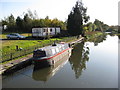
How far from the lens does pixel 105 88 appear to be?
11.4m

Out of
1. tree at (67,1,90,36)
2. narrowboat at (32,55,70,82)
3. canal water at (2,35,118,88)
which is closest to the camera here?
canal water at (2,35,118,88)

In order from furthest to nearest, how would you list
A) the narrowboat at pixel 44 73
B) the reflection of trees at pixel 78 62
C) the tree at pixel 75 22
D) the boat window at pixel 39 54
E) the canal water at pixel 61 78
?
the tree at pixel 75 22 → the reflection of trees at pixel 78 62 → the boat window at pixel 39 54 → the narrowboat at pixel 44 73 → the canal water at pixel 61 78

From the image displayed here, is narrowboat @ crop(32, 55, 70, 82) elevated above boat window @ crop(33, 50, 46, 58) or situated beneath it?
situated beneath

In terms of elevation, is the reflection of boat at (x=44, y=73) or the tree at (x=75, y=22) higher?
the tree at (x=75, y=22)

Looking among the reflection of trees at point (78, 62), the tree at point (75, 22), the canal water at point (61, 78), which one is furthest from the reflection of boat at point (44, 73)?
the tree at point (75, 22)

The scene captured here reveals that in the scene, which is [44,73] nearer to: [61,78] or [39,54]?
[39,54]

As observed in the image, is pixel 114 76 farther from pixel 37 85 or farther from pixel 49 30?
pixel 49 30

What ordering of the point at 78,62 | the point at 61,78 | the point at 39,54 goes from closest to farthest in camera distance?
1. the point at 61,78
2. the point at 39,54
3. the point at 78,62

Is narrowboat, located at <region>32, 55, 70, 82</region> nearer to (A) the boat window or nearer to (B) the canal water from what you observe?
(B) the canal water

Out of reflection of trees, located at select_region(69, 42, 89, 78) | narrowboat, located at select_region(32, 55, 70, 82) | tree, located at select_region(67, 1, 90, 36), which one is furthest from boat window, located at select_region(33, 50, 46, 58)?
tree, located at select_region(67, 1, 90, 36)

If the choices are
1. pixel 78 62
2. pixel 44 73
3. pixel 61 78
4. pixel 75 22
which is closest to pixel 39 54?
pixel 44 73

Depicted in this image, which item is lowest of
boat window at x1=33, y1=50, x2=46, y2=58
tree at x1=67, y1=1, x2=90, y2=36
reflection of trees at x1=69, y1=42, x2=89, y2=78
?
reflection of trees at x1=69, y1=42, x2=89, y2=78

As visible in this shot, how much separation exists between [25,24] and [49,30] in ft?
82.2

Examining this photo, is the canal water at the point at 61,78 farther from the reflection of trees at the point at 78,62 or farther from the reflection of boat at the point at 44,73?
the reflection of trees at the point at 78,62
